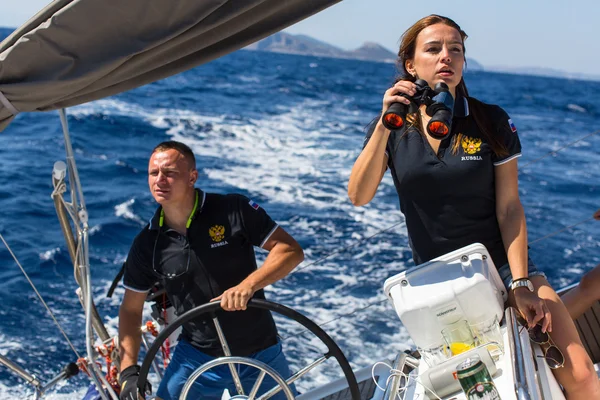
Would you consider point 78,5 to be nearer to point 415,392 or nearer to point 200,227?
point 200,227

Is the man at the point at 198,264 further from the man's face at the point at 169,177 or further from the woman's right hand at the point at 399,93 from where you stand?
the woman's right hand at the point at 399,93

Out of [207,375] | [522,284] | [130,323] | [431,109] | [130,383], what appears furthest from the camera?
[130,323]

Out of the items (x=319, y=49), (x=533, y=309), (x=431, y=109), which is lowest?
(x=533, y=309)

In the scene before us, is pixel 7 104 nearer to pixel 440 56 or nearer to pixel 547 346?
pixel 440 56

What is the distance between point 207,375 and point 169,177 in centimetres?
62

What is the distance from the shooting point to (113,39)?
1667mm

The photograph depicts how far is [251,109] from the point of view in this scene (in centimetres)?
1389

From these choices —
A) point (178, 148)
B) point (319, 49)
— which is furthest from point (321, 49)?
point (178, 148)

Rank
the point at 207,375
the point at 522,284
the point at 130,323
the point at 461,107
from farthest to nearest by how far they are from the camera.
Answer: the point at 130,323 → the point at 207,375 → the point at 461,107 → the point at 522,284

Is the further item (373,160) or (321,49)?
(321,49)

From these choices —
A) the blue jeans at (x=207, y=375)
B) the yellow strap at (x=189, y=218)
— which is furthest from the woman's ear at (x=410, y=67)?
the blue jeans at (x=207, y=375)

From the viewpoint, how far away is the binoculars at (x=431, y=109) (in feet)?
5.16

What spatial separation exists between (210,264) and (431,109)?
92 centimetres

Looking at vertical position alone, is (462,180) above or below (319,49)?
below
